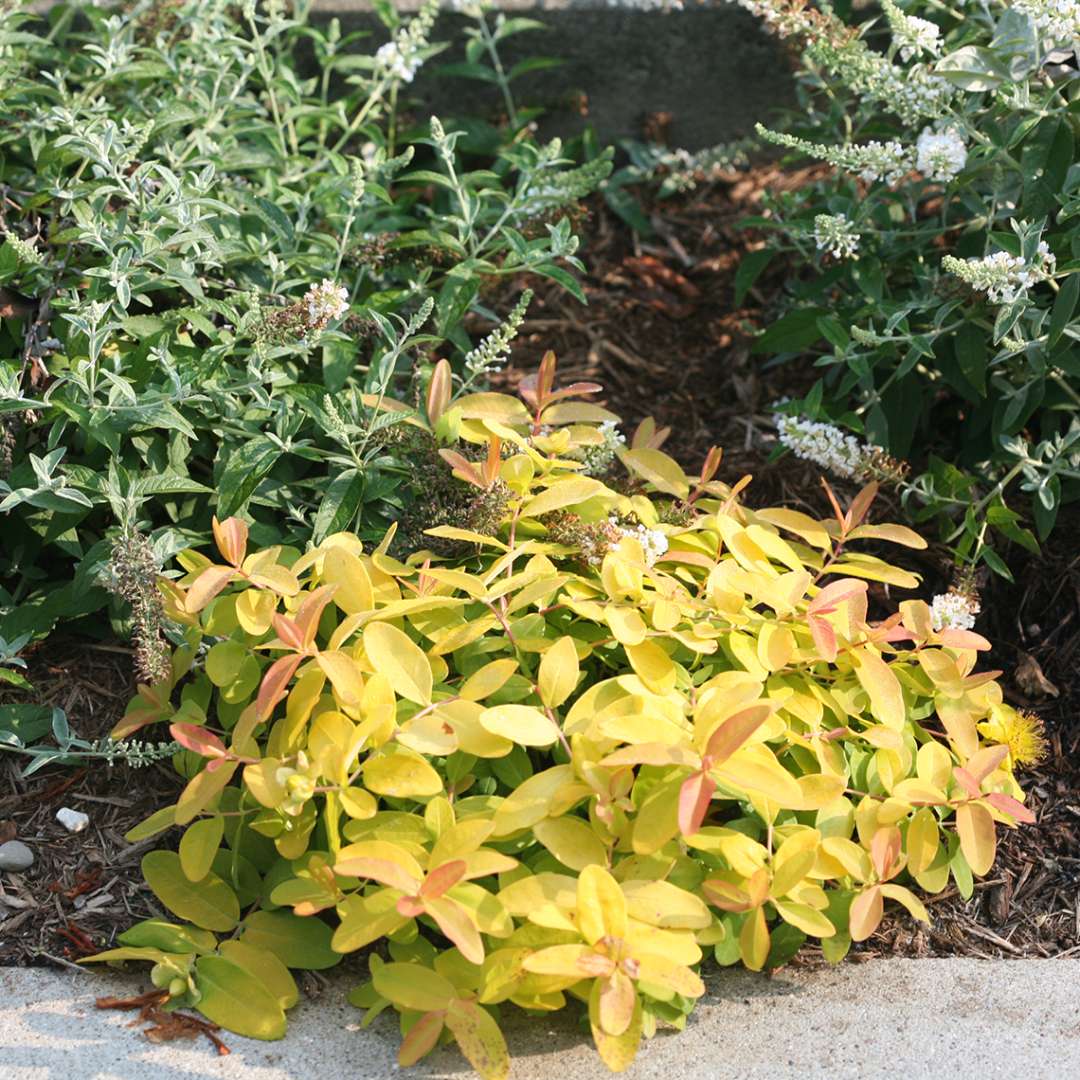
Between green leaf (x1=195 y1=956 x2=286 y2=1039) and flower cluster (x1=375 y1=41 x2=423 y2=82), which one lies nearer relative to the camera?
green leaf (x1=195 y1=956 x2=286 y2=1039)

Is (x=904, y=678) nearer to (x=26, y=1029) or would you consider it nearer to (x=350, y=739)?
(x=350, y=739)

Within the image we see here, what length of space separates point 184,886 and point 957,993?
1226 mm

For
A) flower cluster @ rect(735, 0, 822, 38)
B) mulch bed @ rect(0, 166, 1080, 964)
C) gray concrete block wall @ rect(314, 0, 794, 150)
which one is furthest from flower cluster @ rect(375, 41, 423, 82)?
flower cluster @ rect(735, 0, 822, 38)

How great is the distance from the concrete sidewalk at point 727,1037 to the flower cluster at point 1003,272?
1170 mm

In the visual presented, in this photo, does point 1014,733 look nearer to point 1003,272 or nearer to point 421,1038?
point 1003,272

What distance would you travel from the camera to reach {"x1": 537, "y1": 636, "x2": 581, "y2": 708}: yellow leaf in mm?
1972

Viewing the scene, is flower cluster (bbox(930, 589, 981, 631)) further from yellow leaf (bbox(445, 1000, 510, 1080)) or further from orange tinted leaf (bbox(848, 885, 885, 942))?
yellow leaf (bbox(445, 1000, 510, 1080))

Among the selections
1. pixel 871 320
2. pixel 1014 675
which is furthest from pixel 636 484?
pixel 1014 675

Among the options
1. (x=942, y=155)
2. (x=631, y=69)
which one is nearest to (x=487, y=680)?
(x=942, y=155)

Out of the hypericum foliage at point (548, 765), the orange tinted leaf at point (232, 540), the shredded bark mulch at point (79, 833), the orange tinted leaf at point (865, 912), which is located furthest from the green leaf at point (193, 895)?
the orange tinted leaf at point (865, 912)

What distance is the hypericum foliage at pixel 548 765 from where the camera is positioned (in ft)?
5.88

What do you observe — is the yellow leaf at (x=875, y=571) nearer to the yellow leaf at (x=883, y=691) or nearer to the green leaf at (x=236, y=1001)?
the yellow leaf at (x=883, y=691)

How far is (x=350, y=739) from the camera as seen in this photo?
6.30 ft

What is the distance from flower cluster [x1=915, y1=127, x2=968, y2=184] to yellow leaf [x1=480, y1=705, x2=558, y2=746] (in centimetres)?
141
